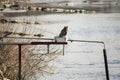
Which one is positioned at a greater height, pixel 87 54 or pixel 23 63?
pixel 23 63

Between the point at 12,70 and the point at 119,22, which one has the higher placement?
the point at 12,70

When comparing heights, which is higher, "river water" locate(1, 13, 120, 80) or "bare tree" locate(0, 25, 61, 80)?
"bare tree" locate(0, 25, 61, 80)

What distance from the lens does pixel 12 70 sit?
8.05 meters

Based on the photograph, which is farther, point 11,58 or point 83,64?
point 83,64

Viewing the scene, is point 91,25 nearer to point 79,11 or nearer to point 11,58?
point 79,11

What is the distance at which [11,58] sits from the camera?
824 centimetres

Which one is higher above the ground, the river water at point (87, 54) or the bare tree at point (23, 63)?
the bare tree at point (23, 63)

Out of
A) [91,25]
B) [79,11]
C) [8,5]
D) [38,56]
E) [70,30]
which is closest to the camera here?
[38,56]

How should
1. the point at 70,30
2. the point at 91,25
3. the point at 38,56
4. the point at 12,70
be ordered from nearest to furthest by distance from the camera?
the point at 12,70 → the point at 38,56 → the point at 70,30 → the point at 91,25

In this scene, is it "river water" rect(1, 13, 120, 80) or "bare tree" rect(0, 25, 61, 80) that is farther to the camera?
"river water" rect(1, 13, 120, 80)

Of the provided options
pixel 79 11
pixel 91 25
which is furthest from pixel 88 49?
pixel 79 11

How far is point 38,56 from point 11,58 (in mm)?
767

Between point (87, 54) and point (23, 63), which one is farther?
point (87, 54)

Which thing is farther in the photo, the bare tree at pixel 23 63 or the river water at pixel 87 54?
the river water at pixel 87 54
